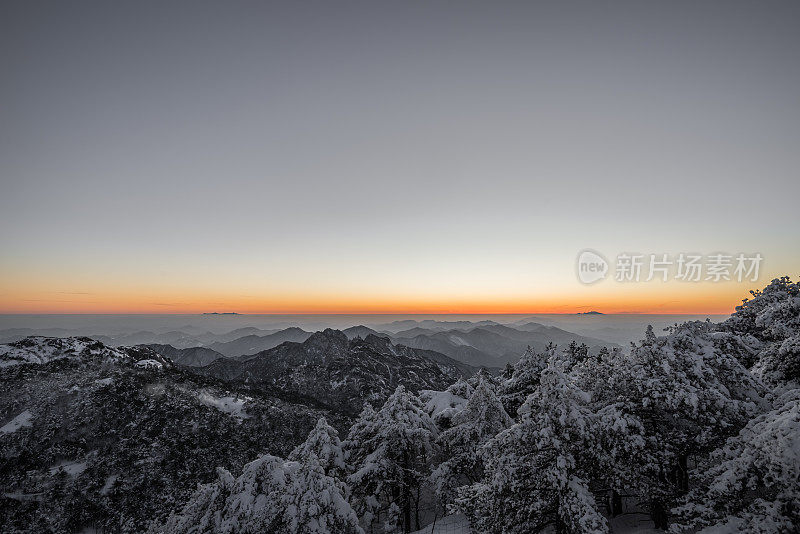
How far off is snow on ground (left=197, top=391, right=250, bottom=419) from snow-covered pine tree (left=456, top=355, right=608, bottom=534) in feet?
300

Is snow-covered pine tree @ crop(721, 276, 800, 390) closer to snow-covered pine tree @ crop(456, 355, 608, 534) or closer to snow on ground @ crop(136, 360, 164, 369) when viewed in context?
snow-covered pine tree @ crop(456, 355, 608, 534)

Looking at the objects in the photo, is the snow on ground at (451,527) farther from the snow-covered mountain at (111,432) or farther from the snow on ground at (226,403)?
the snow on ground at (226,403)

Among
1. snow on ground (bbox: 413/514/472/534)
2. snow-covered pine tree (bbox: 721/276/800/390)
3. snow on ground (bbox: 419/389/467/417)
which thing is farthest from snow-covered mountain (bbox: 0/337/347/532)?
snow-covered pine tree (bbox: 721/276/800/390)

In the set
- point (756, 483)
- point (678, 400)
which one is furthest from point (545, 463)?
point (756, 483)

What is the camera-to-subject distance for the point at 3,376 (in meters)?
78.9

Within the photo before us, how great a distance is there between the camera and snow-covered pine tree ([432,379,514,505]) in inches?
795

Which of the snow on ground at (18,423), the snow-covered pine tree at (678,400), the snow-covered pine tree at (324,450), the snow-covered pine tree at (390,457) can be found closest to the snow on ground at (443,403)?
the snow-covered pine tree at (390,457)

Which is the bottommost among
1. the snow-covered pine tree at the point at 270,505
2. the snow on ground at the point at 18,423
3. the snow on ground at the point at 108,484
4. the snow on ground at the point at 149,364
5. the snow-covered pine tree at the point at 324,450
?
the snow on ground at the point at 108,484

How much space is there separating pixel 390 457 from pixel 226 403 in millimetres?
87405

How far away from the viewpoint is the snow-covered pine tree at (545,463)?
10.1 metres

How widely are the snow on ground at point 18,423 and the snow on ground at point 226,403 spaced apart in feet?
105

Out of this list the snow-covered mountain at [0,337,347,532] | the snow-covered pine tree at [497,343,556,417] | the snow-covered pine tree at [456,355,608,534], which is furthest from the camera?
the snow-covered mountain at [0,337,347,532]

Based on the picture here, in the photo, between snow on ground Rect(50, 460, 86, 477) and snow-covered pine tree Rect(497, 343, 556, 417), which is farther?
snow on ground Rect(50, 460, 86, 477)

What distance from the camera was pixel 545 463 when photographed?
10664 mm
